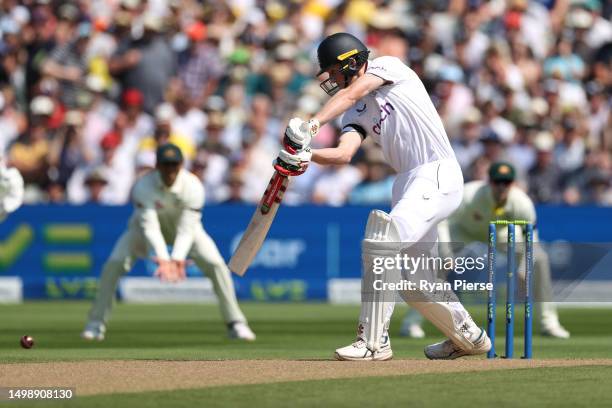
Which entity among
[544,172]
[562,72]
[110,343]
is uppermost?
[562,72]

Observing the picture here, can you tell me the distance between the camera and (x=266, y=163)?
67.5 feet

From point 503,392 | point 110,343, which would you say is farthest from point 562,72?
point 503,392

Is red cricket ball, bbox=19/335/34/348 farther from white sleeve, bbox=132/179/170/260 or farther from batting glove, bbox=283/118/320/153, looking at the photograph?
batting glove, bbox=283/118/320/153

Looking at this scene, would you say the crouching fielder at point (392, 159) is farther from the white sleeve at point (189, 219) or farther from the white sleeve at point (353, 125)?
the white sleeve at point (189, 219)

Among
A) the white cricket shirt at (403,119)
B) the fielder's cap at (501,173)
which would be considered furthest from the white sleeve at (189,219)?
the white cricket shirt at (403,119)

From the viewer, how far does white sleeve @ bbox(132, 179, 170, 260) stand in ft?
45.6

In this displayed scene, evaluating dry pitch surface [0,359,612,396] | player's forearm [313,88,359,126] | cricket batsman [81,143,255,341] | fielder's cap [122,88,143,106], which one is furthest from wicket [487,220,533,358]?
fielder's cap [122,88,143,106]

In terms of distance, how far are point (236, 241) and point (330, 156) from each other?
1082 cm

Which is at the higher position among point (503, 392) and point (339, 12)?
point (339, 12)

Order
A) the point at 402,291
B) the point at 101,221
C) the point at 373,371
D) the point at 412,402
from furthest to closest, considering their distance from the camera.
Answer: the point at 101,221 → the point at 402,291 → the point at 373,371 → the point at 412,402

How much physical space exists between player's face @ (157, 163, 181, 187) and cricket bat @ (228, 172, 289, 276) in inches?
160

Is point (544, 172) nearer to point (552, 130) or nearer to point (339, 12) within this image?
point (552, 130)

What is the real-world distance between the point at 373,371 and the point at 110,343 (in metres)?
4.67

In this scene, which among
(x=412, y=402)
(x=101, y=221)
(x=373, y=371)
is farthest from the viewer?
(x=101, y=221)
